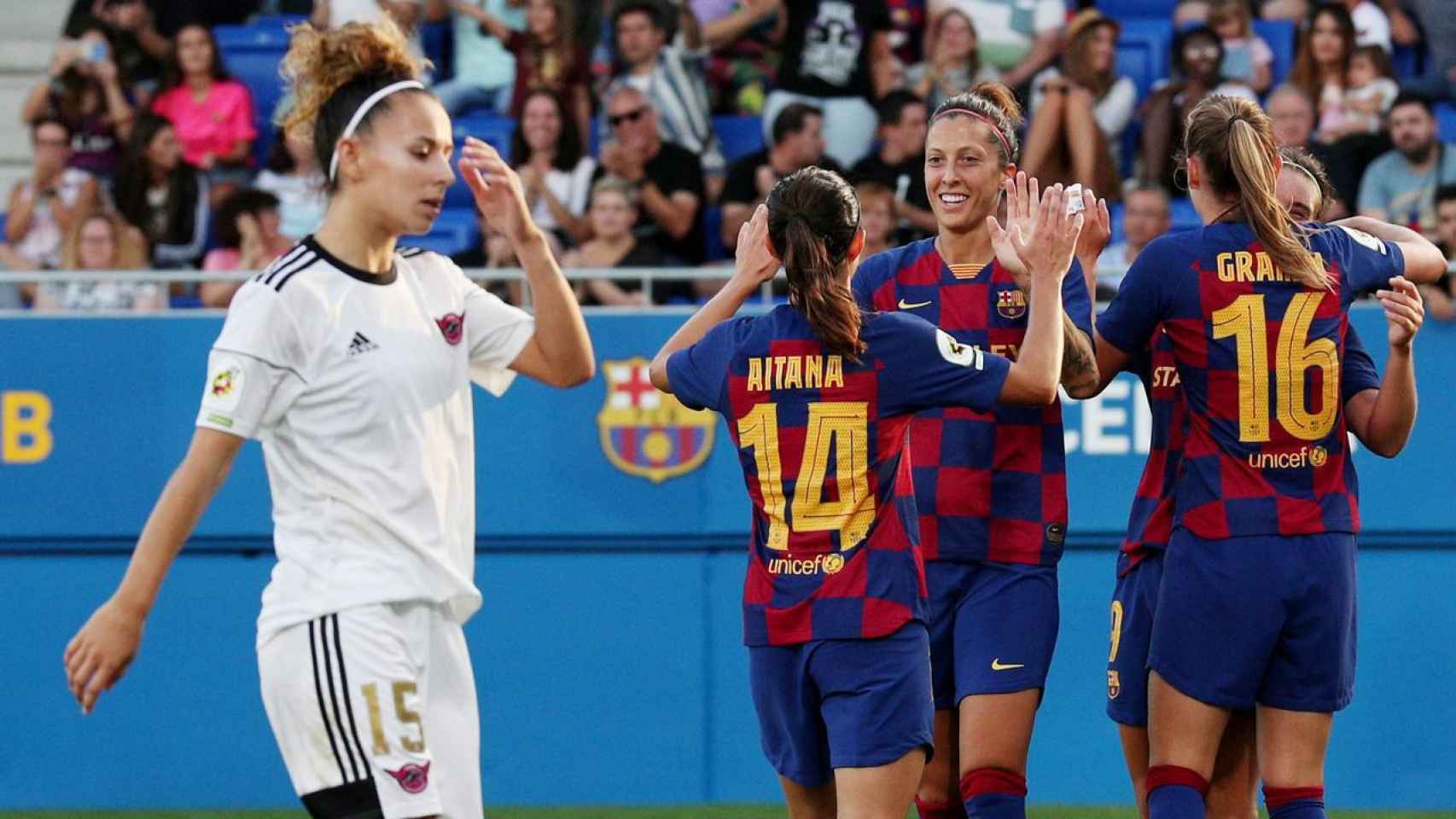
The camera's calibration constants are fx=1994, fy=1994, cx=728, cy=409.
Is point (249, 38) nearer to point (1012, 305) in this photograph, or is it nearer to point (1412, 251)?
point (1012, 305)

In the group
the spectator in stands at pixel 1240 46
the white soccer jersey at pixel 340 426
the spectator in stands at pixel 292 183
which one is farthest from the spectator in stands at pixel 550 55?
the white soccer jersey at pixel 340 426

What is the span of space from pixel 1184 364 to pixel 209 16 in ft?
25.0

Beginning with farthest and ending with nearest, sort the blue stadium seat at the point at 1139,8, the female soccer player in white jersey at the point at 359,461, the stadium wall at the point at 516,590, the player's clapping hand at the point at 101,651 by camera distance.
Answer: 1. the blue stadium seat at the point at 1139,8
2. the stadium wall at the point at 516,590
3. the female soccer player in white jersey at the point at 359,461
4. the player's clapping hand at the point at 101,651

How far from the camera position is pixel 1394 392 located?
4.84 metres

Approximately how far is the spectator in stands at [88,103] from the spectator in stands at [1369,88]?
5918 millimetres

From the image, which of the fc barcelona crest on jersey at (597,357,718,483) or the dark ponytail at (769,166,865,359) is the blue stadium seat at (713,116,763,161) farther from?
the dark ponytail at (769,166,865,359)

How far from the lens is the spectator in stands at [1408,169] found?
871 centimetres

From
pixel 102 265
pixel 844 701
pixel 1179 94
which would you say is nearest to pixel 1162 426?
pixel 844 701

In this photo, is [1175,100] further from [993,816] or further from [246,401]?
[246,401]

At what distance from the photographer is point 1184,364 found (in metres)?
4.87

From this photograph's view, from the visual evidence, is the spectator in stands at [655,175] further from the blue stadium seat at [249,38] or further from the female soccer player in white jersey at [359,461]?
the female soccer player in white jersey at [359,461]

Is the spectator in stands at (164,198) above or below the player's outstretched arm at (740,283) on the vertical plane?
above

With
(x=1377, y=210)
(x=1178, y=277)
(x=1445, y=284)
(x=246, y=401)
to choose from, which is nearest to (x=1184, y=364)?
(x=1178, y=277)

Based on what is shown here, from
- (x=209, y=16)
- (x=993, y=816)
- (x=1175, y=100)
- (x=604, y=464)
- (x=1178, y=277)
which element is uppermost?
(x=209, y=16)
